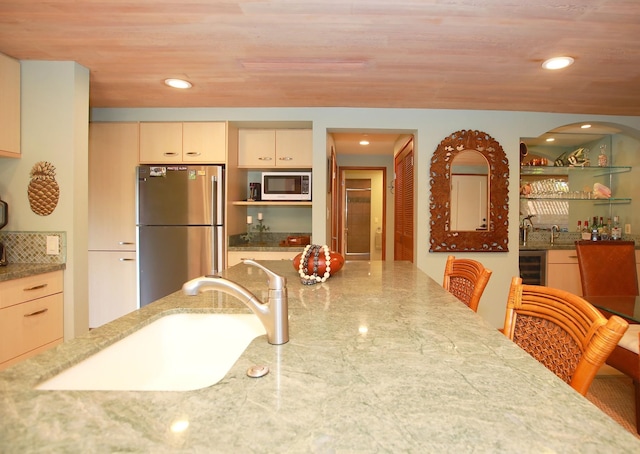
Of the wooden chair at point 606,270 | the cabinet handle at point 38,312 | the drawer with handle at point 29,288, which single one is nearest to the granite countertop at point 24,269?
the drawer with handle at point 29,288

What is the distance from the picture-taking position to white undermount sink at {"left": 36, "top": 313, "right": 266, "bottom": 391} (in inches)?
35.9

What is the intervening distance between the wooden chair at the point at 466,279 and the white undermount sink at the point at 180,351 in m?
1.00

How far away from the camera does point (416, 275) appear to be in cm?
179

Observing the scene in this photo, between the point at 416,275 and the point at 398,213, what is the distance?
3.04 metres

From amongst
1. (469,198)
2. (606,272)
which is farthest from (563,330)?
(469,198)

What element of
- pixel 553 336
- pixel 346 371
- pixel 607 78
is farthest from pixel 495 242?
pixel 346 371

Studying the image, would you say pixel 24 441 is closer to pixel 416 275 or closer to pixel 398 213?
pixel 416 275

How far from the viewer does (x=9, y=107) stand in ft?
7.23

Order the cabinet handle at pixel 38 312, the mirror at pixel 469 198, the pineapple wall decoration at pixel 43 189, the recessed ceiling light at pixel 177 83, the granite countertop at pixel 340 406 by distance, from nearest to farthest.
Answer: the granite countertop at pixel 340 406
the cabinet handle at pixel 38 312
the pineapple wall decoration at pixel 43 189
the recessed ceiling light at pixel 177 83
the mirror at pixel 469 198

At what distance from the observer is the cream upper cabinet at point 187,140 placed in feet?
10.6

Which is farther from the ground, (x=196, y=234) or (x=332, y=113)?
(x=332, y=113)

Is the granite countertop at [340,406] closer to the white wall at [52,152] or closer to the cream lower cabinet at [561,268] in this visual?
the white wall at [52,152]

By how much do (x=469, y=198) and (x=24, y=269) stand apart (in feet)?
11.5

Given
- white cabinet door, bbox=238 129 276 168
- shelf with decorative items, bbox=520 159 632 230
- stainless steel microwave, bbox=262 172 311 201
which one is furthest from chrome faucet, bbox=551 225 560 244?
white cabinet door, bbox=238 129 276 168
